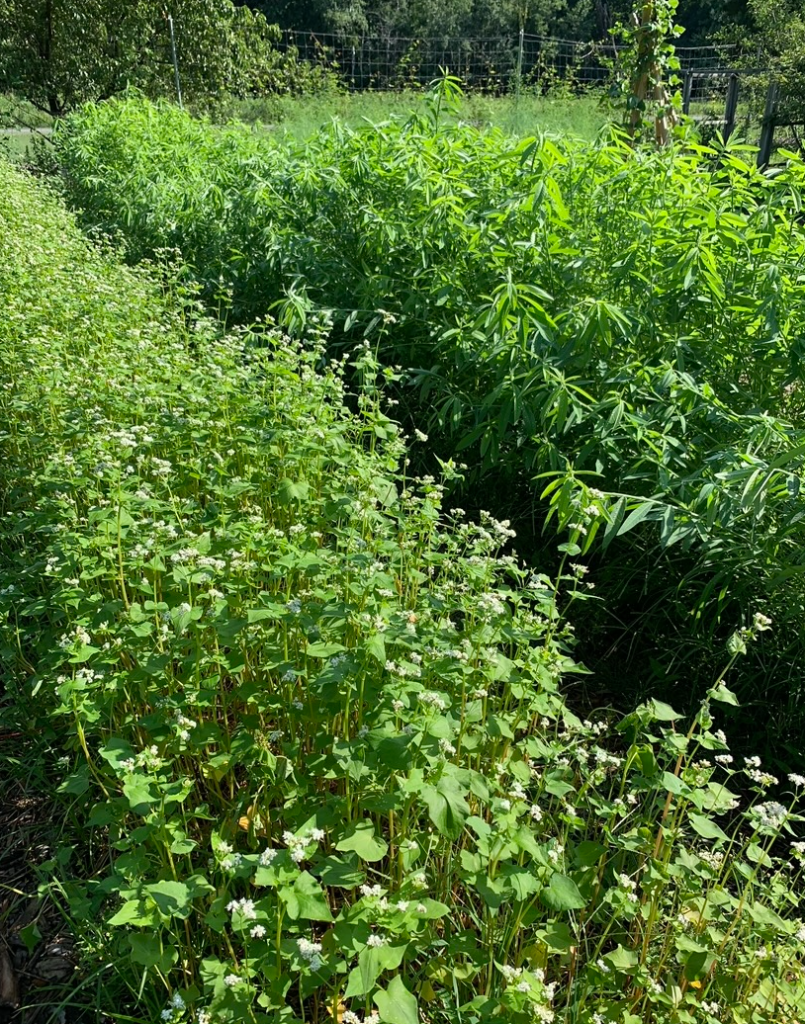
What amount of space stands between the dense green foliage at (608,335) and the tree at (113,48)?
10.8 meters

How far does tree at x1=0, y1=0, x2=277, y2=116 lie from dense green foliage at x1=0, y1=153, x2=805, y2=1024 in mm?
12685

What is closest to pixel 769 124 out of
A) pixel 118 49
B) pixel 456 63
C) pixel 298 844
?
pixel 118 49

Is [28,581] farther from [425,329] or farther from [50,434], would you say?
[425,329]

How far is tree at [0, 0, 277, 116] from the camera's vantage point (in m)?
13.1

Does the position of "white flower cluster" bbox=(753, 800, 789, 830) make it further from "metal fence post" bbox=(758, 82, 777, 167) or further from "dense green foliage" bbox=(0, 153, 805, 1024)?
"metal fence post" bbox=(758, 82, 777, 167)

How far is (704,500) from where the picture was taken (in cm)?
240

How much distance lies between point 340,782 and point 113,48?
14.9m

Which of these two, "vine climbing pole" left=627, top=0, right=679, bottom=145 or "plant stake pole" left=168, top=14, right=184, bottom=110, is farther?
"plant stake pole" left=168, top=14, right=184, bottom=110

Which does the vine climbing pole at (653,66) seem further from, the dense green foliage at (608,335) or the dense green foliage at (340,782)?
the dense green foliage at (340,782)

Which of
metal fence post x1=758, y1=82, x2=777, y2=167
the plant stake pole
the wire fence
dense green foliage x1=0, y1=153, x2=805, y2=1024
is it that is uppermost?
the wire fence

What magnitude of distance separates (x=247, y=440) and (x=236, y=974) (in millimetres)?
1642

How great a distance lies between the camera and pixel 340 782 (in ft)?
6.84

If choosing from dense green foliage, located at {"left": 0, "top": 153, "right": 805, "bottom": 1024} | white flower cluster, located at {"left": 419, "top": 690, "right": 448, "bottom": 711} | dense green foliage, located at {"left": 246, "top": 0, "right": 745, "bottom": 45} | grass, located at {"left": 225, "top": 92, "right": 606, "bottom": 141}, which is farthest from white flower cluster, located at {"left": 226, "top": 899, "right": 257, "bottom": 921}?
dense green foliage, located at {"left": 246, "top": 0, "right": 745, "bottom": 45}

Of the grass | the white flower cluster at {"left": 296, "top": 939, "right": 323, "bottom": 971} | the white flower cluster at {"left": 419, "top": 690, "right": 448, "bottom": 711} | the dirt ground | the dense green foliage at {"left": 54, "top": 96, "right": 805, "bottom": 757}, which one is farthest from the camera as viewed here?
the grass
